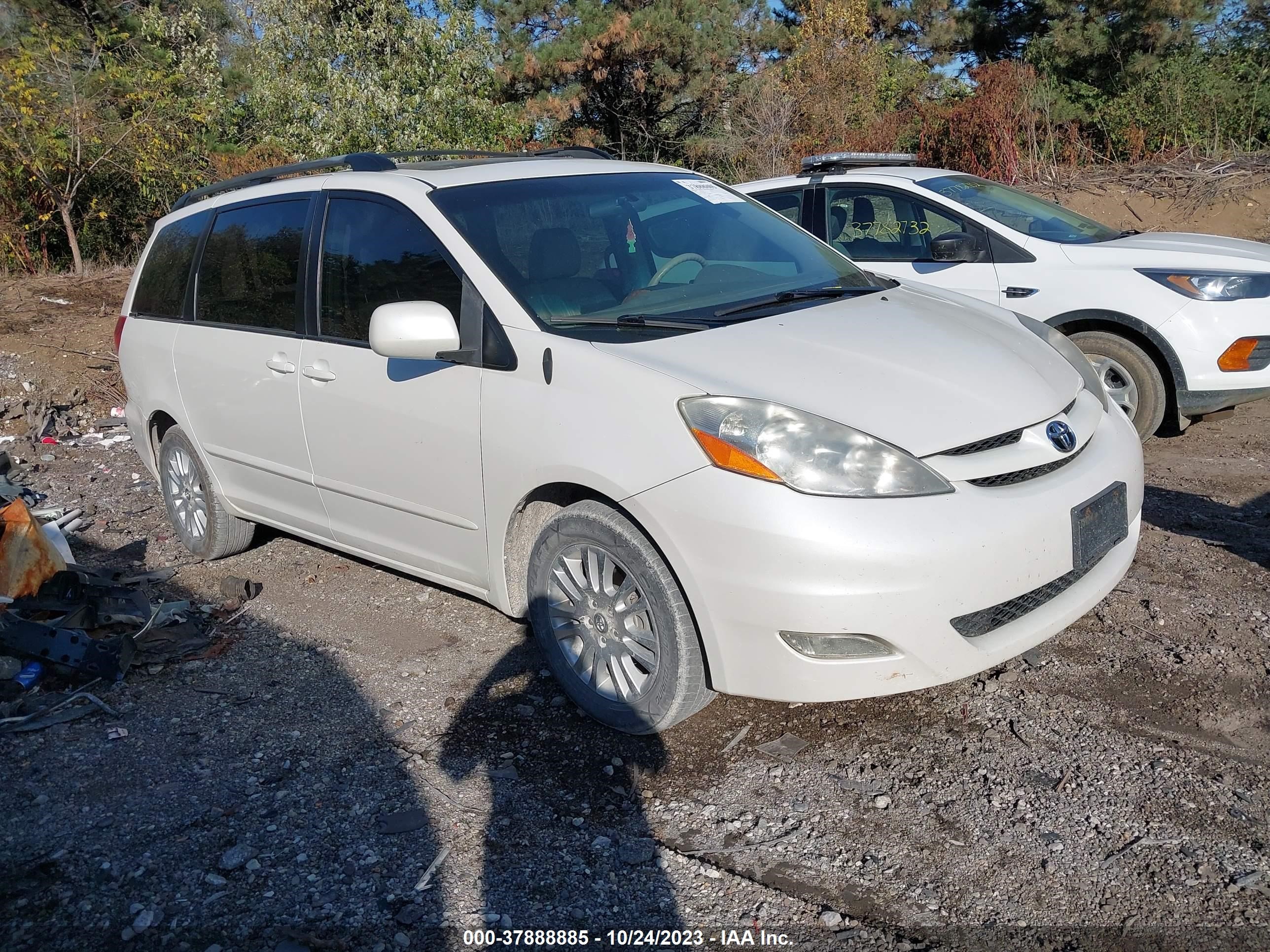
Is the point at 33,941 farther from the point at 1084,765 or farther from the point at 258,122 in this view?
the point at 258,122

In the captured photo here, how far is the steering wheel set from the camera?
3.80m

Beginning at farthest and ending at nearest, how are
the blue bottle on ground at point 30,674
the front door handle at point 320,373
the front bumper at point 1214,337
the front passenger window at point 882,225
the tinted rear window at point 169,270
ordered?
the front passenger window at point 882,225
the front bumper at point 1214,337
the tinted rear window at point 169,270
the front door handle at point 320,373
the blue bottle on ground at point 30,674

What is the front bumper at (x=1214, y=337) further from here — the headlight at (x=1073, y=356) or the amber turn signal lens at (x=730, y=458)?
the amber turn signal lens at (x=730, y=458)

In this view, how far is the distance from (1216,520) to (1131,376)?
1.48 m

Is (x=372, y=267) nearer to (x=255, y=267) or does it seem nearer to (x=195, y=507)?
(x=255, y=267)

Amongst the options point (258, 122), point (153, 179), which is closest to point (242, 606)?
point (153, 179)

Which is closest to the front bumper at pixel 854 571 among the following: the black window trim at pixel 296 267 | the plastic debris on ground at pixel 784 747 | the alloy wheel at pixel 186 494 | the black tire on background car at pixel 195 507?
the plastic debris on ground at pixel 784 747

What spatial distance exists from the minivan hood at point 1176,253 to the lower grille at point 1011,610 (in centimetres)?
378

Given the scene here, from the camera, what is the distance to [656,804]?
3076 millimetres

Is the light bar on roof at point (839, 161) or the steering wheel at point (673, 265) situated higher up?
the light bar on roof at point (839, 161)

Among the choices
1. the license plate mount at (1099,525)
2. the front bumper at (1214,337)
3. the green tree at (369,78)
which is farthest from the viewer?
the green tree at (369,78)

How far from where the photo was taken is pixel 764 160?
63.3 feet

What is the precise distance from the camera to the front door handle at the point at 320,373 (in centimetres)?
412

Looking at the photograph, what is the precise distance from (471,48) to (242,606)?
12670 millimetres
